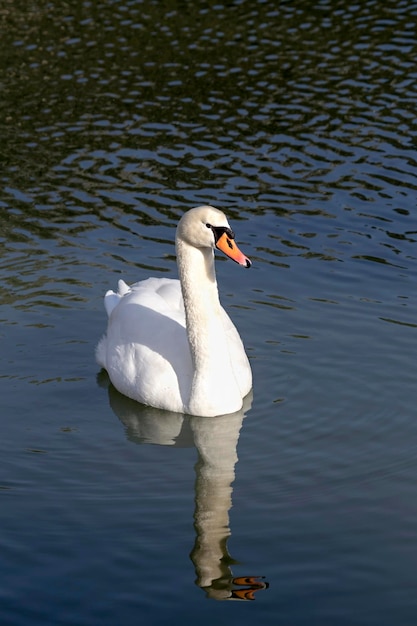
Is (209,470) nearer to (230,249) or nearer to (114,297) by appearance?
(230,249)

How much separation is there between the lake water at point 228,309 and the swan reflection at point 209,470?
2 centimetres

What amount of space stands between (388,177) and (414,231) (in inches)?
77.4

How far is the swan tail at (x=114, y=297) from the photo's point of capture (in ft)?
43.2

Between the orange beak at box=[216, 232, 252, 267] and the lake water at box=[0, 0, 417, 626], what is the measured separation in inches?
60.0

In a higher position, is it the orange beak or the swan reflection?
the orange beak

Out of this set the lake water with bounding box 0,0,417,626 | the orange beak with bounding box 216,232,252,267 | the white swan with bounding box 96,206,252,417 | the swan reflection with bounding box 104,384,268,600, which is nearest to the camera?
the swan reflection with bounding box 104,384,268,600

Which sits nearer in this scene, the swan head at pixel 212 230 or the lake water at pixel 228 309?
the lake water at pixel 228 309

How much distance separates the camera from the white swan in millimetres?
11227

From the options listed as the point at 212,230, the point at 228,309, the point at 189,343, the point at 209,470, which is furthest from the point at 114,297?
the point at 209,470

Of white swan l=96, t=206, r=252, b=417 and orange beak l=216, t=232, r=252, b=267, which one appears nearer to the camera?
orange beak l=216, t=232, r=252, b=267

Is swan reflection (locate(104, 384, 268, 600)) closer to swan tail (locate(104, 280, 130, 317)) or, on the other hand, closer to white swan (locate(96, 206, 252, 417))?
white swan (locate(96, 206, 252, 417))

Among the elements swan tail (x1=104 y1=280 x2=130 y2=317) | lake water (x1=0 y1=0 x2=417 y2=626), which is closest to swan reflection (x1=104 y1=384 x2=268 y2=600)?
lake water (x1=0 y1=0 x2=417 y2=626)

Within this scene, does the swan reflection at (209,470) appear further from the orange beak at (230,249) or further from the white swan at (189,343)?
the orange beak at (230,249)

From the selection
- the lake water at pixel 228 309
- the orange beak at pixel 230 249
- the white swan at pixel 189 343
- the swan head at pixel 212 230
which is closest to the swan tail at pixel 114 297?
the lake water at pixel 228 309
